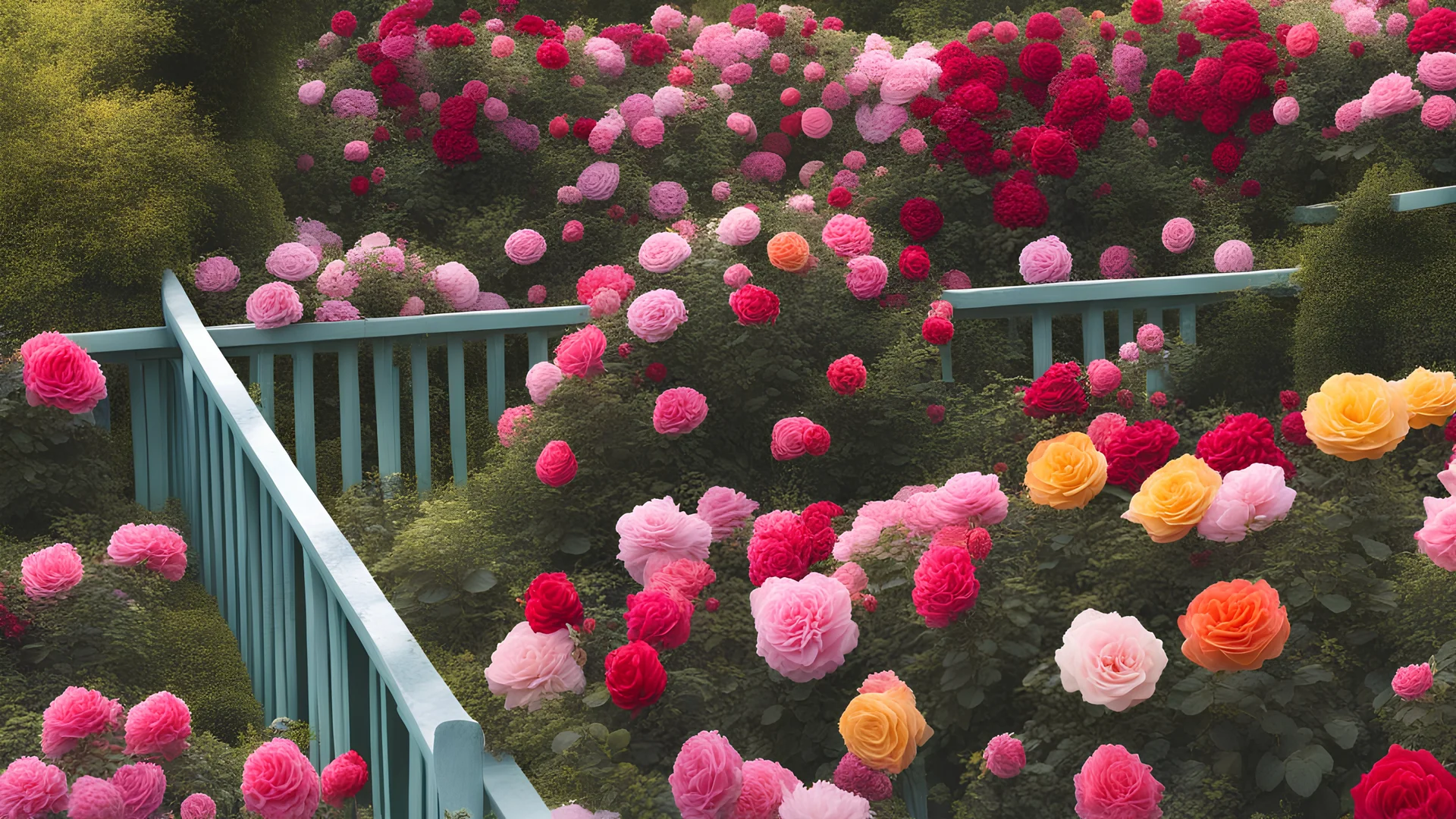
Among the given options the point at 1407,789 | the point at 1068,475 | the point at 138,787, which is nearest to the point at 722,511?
the point at 1068,475

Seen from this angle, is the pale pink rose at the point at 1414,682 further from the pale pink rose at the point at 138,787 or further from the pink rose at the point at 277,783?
the pale pink rose at the point at 138,787

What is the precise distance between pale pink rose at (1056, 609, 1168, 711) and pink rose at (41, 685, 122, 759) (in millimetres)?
1610

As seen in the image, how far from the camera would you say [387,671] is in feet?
5.37

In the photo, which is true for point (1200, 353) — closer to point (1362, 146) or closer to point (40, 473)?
point (1362, 146)

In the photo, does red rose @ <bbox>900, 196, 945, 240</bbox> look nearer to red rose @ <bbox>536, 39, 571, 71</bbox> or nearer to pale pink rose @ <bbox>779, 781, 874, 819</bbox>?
red rose @ <bbox>536, 39, 571, 71</bbox>

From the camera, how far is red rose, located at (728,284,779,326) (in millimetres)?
3303

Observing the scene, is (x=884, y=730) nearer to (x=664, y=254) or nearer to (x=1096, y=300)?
(x=664, y=254)

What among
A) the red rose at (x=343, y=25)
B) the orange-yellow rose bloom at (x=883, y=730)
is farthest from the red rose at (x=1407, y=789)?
the red rose at (x=343, y=25)

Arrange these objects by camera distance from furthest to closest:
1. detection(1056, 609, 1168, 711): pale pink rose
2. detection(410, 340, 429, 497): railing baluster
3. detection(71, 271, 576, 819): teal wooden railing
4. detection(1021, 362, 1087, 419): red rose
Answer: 1. detection(410, 340, 429, 497): railing baluster
2. detection(1021, 362, 1087, 419): red rose
3. detection(1056, 609, 1168, 711): pale pink rose
4. detection(71, 271, 576, 819): teal wooden railing

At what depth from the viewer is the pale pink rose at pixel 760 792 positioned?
1822 mm

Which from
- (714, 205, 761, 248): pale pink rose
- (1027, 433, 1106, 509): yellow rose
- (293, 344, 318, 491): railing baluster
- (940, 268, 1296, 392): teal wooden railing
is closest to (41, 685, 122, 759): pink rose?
(1027, 433, 1106, 509): yellow rose

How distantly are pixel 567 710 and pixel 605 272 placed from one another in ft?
6.28

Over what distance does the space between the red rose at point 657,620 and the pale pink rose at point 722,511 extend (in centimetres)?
71

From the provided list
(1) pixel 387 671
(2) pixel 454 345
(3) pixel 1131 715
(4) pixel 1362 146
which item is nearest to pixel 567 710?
→ (1) pixel 387 671
